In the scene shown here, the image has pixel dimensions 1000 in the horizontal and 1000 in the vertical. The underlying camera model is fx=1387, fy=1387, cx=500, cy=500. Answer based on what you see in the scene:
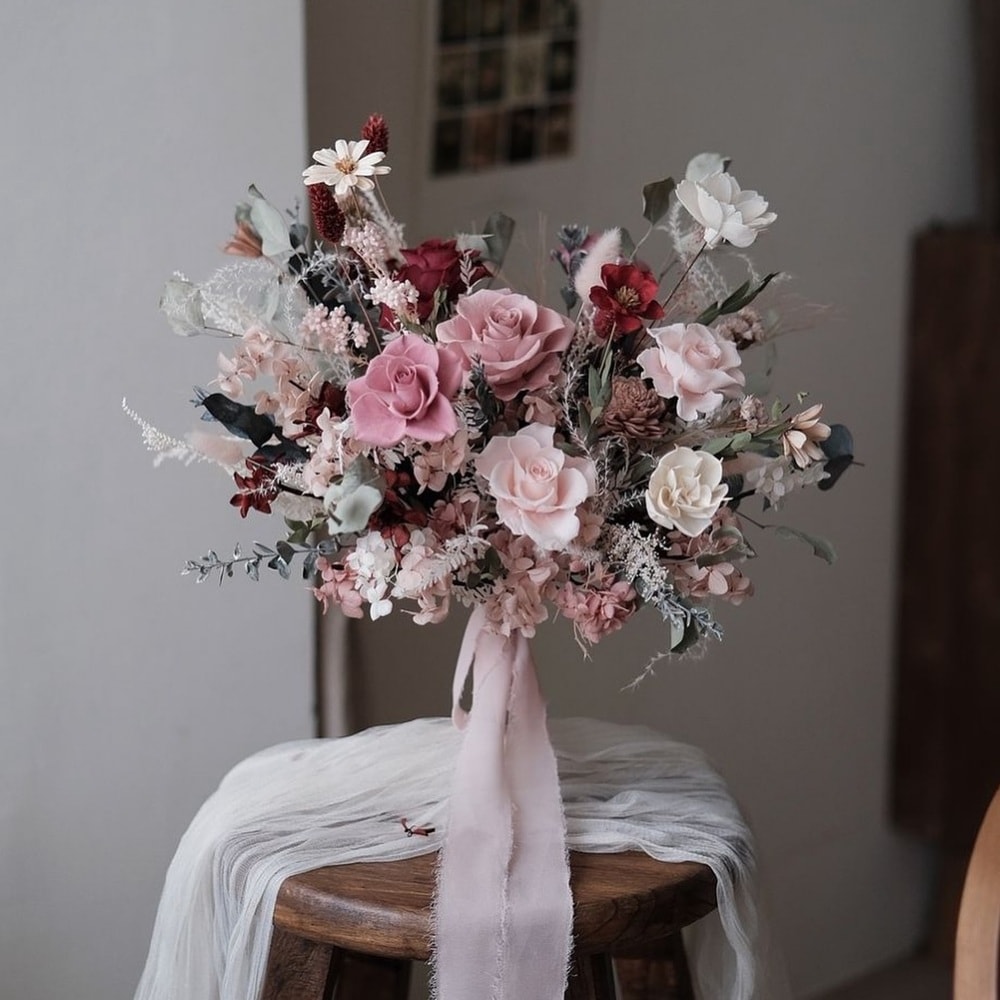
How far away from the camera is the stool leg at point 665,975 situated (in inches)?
53.6

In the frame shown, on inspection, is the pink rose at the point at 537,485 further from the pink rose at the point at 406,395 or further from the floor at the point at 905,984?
the floor at the point at 905,984

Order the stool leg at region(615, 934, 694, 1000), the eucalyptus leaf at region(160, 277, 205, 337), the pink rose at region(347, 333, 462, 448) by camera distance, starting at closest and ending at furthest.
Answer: the pink rose at region(347, 333, 462, 448) → the eucalyptus leaf at region(160, 277, 205, 337) → the stool leg at region(615, 934, 694, 1000)

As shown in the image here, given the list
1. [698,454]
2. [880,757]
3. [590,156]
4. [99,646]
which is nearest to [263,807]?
[99,646]

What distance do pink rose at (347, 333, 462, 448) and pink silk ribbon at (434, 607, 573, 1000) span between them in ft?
0.80

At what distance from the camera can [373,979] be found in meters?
1.60

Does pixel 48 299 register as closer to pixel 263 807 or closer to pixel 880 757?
pixel 263 807

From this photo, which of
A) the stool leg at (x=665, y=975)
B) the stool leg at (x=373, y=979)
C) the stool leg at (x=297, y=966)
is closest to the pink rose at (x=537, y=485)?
the stool leg at (x=297, y=966)

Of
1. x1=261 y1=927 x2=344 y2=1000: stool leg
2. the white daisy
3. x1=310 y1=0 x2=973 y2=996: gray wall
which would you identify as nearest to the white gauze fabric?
x1=261 y1=927 x2=344 y2=1000: stool leg

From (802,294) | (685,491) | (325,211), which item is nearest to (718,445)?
(685,491)

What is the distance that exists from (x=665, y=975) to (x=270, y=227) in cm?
81

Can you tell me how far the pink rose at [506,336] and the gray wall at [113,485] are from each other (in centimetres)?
47

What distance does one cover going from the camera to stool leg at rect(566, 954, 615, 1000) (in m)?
1.17

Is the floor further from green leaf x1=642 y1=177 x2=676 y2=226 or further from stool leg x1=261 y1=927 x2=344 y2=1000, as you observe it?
green leaf x1=642 y1=177 x2=676 y2=226

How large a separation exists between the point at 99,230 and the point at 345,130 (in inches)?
15.8
